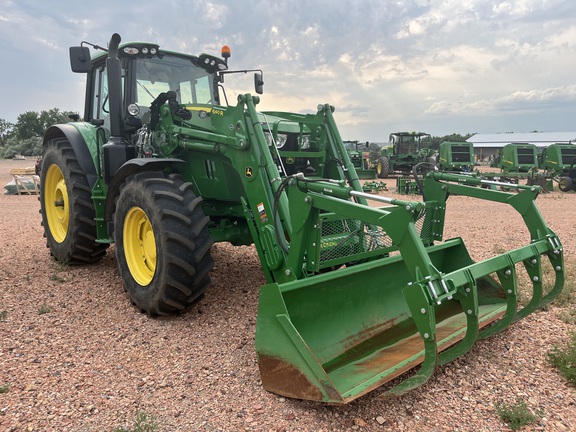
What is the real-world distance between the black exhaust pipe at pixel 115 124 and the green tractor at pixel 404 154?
67.9ft

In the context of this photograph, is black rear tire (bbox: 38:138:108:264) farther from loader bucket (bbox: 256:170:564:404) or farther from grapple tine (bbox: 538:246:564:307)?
grapple tine (bbox: 538:246:564:307)

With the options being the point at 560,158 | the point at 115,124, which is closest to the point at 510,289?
the point at 115,124

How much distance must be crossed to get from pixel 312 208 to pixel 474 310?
127 cm

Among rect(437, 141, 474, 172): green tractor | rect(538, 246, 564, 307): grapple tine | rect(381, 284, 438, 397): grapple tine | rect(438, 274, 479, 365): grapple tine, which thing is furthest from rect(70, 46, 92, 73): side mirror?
rect(437, 141, 474, 172): green tractor

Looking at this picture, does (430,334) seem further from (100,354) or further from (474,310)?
(100,354)

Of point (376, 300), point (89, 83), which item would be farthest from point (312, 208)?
point (89, 83)

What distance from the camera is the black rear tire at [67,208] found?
17.8 feet

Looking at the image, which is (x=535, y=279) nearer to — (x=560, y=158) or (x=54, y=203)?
(x=54, y=203)

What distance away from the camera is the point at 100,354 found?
3578 millimetres

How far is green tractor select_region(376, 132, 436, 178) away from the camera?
2434cm

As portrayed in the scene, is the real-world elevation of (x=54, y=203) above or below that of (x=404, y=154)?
below

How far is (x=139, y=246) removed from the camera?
14.9 feet

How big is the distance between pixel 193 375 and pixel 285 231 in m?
1.30

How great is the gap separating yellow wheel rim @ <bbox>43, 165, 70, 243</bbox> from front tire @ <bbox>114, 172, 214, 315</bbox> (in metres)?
2.27
